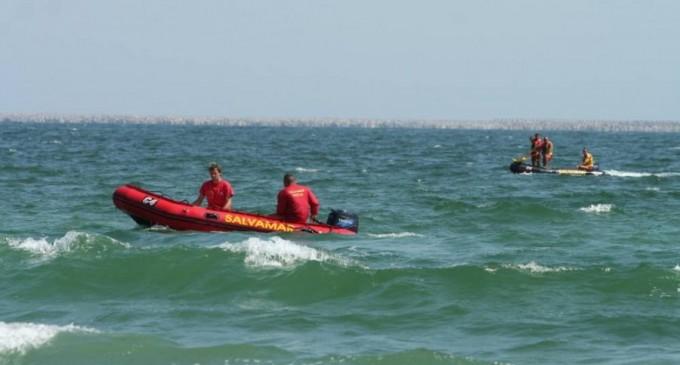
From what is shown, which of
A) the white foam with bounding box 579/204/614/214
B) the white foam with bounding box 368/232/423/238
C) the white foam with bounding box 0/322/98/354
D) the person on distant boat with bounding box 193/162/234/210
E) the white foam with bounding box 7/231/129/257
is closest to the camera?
the white foam with bounding box 0/322/98/354

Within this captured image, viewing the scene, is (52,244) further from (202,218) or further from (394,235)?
(394,235)

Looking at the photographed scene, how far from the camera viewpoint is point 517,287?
14.0m

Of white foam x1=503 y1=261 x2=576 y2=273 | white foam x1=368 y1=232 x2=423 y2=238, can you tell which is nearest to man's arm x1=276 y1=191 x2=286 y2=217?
white foam x1=368 y1=232 x2=423 y2=238

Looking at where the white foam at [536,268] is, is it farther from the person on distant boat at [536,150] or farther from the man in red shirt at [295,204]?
the person on distant boat at [536,150]

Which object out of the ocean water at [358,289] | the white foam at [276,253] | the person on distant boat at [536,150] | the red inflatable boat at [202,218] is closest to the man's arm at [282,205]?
the red inflatable boat at [202,218]

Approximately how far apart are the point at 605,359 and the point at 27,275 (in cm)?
783

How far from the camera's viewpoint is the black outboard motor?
63.6 feet

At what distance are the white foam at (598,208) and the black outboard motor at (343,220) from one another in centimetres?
744

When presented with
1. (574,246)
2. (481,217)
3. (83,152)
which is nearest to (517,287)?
(574,246)

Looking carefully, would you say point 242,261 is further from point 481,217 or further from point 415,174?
point 415,174

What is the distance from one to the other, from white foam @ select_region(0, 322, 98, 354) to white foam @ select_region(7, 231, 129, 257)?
4832 millimetres

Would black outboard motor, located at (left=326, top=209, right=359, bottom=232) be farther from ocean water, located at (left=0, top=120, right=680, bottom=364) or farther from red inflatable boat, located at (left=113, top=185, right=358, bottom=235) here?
ocean water, located at (left=0, top=120, right=680, bottom=364)

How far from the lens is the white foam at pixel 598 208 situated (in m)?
25.0

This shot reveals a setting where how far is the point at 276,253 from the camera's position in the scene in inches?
618
